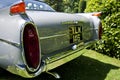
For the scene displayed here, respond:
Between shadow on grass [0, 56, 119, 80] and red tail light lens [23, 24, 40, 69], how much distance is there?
42.1 inches

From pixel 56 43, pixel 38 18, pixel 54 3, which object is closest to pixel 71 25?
pixel 56 43

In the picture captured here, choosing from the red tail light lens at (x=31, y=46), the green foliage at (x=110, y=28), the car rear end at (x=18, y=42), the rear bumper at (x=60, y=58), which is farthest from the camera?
the green foliage at (x=110, y=28)

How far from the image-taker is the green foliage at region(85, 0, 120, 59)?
21.7 ft

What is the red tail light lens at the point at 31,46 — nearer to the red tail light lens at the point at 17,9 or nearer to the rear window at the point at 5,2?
the red tail light lens at the point at 17,9

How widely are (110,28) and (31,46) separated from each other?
161 inches

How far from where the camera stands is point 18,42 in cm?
283

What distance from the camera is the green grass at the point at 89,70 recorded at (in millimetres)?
4699

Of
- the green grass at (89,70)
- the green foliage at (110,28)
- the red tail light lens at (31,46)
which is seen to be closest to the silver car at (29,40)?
the red tail light lens at (31,46)

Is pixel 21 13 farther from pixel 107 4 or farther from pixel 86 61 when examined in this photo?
pixel 107 4

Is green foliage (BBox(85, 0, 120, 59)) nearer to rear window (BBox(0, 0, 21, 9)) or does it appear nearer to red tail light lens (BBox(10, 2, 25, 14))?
rear window (BBox(0, 0, 21, 9))

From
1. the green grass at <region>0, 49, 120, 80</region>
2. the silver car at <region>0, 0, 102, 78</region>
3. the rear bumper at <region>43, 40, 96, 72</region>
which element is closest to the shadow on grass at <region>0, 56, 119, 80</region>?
the green grass at <region>0, 49, 120, 80</region>

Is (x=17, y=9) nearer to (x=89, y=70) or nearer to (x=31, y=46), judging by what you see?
(x=31, y=46)

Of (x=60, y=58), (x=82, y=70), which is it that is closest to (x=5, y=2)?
(x=60, y=58)

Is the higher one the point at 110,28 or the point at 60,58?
the point at 60,58
